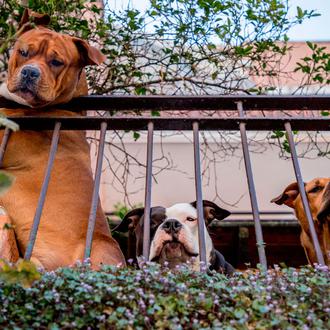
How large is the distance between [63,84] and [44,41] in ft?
1.01

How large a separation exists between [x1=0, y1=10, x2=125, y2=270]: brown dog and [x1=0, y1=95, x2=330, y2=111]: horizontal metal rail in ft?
1.81

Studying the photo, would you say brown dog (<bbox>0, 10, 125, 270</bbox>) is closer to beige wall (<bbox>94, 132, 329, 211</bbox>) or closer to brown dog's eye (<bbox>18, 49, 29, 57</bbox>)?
brown dog's eye (<bbox>18, 49, 29, 57</bbox>)

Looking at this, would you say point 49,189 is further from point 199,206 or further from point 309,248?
point 309,248

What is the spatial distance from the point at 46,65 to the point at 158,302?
2327mm

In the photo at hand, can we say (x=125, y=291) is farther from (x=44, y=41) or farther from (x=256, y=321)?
(x=44, y=41)

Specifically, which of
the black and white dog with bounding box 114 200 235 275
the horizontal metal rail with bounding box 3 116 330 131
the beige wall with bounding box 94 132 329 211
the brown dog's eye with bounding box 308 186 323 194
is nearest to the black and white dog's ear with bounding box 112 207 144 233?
the black and white dog with bounding box 114 200 235 275

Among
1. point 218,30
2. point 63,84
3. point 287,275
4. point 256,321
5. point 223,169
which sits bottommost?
point 256,321

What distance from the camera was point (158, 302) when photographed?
2.25 m

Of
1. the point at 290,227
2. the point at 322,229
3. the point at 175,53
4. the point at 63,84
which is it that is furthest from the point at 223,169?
the point at 63,84

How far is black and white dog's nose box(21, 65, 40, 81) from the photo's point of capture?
4027mm

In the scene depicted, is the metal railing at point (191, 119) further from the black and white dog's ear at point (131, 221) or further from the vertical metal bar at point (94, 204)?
the black and white dog's ear at point (131, 221)

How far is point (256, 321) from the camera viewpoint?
2221 millimetres

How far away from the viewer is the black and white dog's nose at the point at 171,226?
15.3ft

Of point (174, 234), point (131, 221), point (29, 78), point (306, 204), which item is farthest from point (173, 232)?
point (306, 204)
